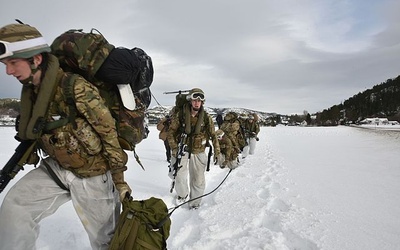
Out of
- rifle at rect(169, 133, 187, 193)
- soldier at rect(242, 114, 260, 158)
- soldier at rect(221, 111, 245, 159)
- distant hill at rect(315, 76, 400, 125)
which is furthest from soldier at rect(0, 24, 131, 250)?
distant hill at rect(315, 76, 400, 125)

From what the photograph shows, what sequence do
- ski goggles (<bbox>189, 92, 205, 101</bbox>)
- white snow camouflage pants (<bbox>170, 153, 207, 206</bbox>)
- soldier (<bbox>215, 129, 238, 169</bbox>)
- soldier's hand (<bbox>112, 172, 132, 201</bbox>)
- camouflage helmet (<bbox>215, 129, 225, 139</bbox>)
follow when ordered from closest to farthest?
1. soldier's hand (<bbox>112, 172, 132, 201</bbox>)
2. ski goggles (<bbox>189, 92, 205, 101</bbox>)
3. white snow camouflage pants (<bbox>170, 153, 207, 206</bbox>)
4. camouflage helmet (<bbox>215, 129, 225, 139</bbox>)
5. soldier (<bbox>215, 129, 238, 169</bbox>)

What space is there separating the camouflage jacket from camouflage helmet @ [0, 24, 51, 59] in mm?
135

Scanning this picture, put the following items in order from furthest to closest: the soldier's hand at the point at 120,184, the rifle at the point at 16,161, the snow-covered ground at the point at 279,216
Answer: the snow-covered ground at the point at 279,216 < the soldier's hand at the point at 120,184 < the rifle at the point at 16,161

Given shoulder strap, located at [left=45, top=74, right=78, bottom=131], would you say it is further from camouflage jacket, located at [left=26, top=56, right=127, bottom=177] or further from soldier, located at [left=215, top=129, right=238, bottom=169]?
soldier, located at [left=215, top=129, right=238, bottom=169]

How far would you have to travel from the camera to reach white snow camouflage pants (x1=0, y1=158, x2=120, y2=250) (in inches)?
78.6

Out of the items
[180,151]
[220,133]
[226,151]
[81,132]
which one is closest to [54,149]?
[81,132]

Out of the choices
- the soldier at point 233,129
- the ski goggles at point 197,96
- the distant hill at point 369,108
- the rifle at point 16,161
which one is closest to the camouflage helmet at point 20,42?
the rifle at point 16,161

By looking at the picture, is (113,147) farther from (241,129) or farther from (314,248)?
(241,129)

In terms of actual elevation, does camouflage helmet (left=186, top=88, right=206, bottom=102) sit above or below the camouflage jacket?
above

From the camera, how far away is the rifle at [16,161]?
214 cm

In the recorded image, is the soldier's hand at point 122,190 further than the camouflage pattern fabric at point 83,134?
Yes

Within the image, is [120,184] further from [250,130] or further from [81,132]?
[250,130]

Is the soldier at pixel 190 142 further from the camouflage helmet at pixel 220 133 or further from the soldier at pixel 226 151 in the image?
the soldier at pixel 226 151

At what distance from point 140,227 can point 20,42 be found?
1.62 meters
